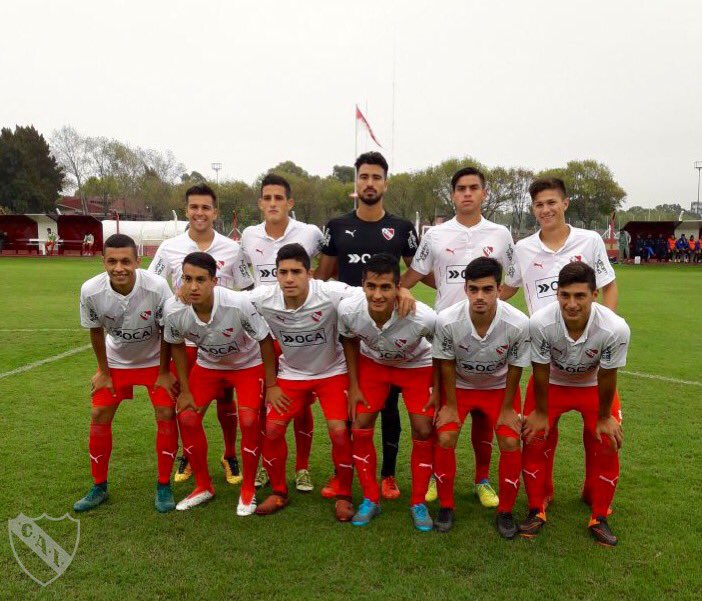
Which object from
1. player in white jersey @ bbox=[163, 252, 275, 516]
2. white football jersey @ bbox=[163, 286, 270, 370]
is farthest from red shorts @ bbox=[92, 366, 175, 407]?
white football jersey @ bbox=[163, 286, 270, 370]

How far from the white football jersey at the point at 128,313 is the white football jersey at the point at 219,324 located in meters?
0.15

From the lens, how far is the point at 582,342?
138 inches

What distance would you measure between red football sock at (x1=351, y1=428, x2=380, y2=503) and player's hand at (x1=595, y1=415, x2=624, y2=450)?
1462mm

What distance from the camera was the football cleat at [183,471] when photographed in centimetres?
455

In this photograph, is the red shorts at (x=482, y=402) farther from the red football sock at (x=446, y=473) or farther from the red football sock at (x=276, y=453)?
the red football sock at (x=276, y=453)

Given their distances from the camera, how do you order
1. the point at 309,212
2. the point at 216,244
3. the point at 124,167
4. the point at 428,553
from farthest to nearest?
the point at 124,167 < the point at 309,212 < the point at 216,244 < the point at 428,553

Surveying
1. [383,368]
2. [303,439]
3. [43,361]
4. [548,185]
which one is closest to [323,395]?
[383,368]

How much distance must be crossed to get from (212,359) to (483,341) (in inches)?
76.9

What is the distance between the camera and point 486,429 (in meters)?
4.14

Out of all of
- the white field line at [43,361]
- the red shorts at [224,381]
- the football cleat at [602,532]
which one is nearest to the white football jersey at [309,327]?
the red shorts at [224,381]

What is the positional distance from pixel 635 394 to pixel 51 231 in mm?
37661

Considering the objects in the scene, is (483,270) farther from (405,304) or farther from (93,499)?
(93,499)

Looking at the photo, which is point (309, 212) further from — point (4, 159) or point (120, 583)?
point (120, 583)

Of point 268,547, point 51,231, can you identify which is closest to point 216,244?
point 268,547
